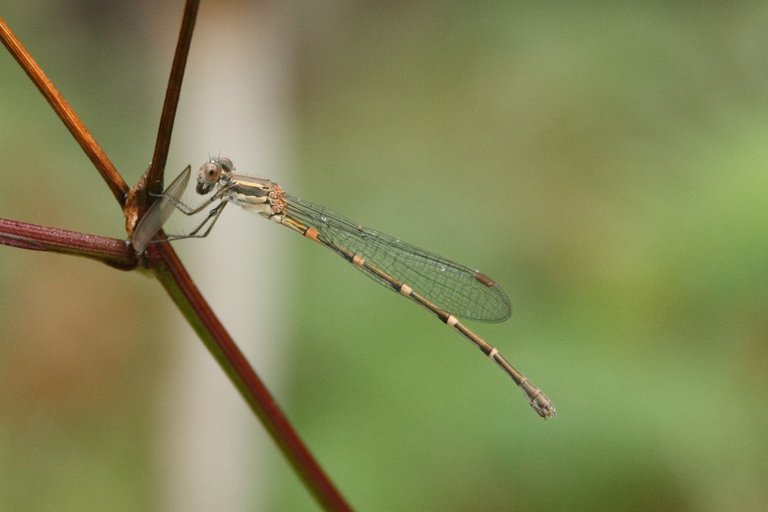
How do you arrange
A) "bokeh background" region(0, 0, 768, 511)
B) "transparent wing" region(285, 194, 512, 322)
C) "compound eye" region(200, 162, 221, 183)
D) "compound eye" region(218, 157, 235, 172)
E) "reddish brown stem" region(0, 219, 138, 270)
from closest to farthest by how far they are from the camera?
"reddish brown stem" region(0, 219, 138, 270), "compound eye" region(200, 162, 221, 183), "compound eye" region(218, 157, 235, 172), "bokeh background" region(0, 0, 768, 511), "transparent wing" region(285, 194, 512, 322)

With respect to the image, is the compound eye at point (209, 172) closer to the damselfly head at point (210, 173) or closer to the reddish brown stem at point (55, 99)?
the damselfly head at point (210, 173)

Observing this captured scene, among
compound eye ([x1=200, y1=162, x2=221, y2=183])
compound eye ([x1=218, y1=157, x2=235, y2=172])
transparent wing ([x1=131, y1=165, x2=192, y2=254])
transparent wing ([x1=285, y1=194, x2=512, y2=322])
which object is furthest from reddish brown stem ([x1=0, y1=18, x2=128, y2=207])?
transparent wing ([x1=285, y1=194, x2=512, y2=322])

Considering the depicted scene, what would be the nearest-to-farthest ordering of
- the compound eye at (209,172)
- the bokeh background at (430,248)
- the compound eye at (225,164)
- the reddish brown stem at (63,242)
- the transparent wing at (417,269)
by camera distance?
1. the reddish brown stem at (63,242)
2. the compound eye at (209,172)
3. the compound eye at (225,164)
4. the bokeh background at (430,248)
5. the transparent wing at (417,269)

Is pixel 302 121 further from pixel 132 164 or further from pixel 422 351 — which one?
pixel 422 351

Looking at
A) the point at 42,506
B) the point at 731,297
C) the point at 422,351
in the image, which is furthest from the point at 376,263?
the point at 42,506

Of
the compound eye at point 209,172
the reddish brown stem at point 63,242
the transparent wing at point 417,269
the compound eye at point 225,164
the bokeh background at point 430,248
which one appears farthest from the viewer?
the transparent wing at point 417,269

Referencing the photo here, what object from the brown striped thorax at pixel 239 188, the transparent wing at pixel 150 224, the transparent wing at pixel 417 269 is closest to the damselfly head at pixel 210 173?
the brown striped thorax at pixel 239 188

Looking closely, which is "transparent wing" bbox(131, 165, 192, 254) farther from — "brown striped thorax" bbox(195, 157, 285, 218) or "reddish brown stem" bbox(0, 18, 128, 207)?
"brown striped thorax" bbox(195, 157, 285, 218)
